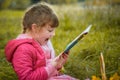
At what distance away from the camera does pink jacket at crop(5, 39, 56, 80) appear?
10.6 ft

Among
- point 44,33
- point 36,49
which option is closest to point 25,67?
point 36,49

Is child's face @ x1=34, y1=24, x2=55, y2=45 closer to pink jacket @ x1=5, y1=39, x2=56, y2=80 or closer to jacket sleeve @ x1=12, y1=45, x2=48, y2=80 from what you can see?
pink jacket @ x1=5, y1=39, x2=56, y2=80

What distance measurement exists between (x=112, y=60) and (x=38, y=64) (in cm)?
107

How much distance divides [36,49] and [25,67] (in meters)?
0.24

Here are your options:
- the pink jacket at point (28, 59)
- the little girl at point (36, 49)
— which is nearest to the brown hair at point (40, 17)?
the little girl at point (36, 49)

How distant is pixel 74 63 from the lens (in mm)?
4223

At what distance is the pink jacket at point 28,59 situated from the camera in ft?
10.6

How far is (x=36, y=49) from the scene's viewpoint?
340cm

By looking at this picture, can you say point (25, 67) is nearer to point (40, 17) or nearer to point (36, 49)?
point (36, 49)

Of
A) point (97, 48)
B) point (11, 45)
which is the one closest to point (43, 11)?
point (11, 45)

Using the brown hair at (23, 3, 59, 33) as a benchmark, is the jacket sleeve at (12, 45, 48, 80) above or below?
below

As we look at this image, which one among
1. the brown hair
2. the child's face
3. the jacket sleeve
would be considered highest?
the brown hair

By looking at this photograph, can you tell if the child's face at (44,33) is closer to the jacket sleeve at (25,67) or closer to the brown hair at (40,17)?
the brown hair at (40,17)

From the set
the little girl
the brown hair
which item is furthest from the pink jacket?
the brown hair
